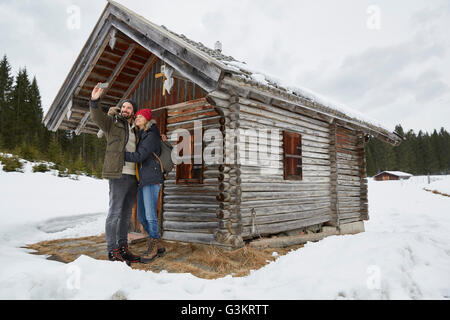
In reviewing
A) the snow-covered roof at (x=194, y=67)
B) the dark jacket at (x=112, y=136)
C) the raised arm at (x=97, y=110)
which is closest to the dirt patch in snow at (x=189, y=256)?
the dark jacket at (x=112, y=136)

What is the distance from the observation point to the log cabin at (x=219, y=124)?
16.7 feet

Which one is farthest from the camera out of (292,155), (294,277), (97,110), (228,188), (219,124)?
(292,155)

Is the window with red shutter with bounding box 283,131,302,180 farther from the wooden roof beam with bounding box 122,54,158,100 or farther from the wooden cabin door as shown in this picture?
the wooden roof beam with bounding box 122,54,158,100

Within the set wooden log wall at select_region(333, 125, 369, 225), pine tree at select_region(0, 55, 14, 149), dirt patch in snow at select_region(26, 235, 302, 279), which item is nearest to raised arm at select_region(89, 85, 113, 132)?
dirt patch in snow at select_region(26, 235, 302, 279)

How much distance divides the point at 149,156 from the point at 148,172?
264 millimetres

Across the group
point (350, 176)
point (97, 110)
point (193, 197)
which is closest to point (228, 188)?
point (193, 197)

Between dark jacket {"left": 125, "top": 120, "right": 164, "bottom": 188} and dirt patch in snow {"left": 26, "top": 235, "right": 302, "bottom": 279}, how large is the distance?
1.33 meters

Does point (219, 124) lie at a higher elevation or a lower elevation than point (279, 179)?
higher

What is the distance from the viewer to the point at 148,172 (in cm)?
404

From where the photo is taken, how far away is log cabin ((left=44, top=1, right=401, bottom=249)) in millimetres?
5090

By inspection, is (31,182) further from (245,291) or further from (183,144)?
(245,291)

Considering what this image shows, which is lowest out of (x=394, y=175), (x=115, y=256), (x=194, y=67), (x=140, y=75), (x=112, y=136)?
(x=115, y=256)

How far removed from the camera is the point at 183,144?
19.5ft

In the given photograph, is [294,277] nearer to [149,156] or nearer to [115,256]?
[115,256]
